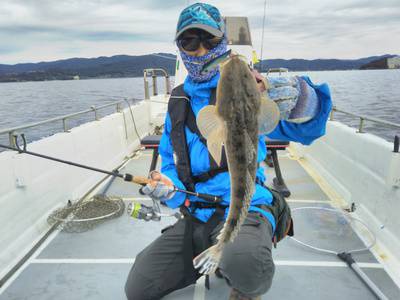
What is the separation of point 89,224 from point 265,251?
2.85m

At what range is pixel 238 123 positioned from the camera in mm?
1635

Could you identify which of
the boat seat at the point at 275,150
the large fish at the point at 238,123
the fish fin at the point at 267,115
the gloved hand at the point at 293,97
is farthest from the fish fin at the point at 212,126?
the boat seat at the point at 275,150

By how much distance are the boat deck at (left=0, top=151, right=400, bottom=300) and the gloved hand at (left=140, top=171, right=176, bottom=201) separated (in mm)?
1140

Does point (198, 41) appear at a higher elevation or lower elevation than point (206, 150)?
higher

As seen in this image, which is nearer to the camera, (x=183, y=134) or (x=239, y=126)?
(x=239, y=126)

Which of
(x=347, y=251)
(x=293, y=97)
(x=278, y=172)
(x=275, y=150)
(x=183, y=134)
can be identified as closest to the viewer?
(x=293, y=97)

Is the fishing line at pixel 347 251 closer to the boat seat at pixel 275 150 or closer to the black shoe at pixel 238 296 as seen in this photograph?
the boat seat at pixel 275 150

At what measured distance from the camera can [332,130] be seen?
5.90m

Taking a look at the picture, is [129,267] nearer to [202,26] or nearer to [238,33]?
[202,26]

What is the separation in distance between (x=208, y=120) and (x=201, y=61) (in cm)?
95

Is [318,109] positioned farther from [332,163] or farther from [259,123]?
[332,163]

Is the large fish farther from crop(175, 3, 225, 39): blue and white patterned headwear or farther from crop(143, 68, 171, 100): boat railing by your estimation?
crop(143, 68, 171, 100): boat railing

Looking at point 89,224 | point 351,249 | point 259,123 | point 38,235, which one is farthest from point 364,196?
point 38,235

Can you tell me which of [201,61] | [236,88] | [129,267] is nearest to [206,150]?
[201,61]
